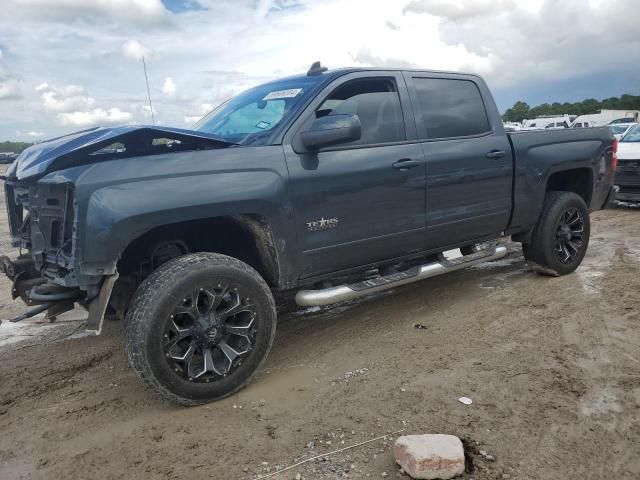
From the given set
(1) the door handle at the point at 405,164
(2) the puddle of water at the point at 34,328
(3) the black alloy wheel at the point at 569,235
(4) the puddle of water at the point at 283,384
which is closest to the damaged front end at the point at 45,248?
(2) the puddle of water at the point at 34,328

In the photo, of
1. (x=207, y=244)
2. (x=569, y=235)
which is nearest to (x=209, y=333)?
(x=207, y=244)

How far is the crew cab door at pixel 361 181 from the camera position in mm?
3482

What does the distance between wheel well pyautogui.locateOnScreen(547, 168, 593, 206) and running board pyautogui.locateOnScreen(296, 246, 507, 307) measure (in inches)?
51.4

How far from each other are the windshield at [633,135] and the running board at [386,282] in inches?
293

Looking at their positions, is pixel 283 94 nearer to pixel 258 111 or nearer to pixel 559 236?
pixel 258 111

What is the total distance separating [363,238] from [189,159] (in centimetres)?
138

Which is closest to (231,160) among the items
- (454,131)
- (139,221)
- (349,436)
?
(139,221)

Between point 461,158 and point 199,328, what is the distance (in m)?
2.56

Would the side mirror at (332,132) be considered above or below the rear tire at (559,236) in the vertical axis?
above

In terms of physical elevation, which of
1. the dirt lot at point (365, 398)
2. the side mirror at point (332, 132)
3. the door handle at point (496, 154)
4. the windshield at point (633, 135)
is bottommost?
the dirt lot at point (365, 398)

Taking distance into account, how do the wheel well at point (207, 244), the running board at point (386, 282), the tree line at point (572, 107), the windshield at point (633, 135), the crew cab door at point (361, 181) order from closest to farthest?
1. the wheel well at point (207, 244)
2. the crew cab door at point (361, 181)
3. the running board at point (386, 282)
4. the windshield at point (633, 135)
5. the tree line at point (572, 107)

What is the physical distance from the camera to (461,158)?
169 inches

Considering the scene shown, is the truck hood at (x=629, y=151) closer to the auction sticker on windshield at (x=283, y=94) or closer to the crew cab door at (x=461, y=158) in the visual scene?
the crew cab door at (x=461, y=158)

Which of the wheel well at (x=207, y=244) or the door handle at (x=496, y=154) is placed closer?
the wheel well at (x=207, y=244)
